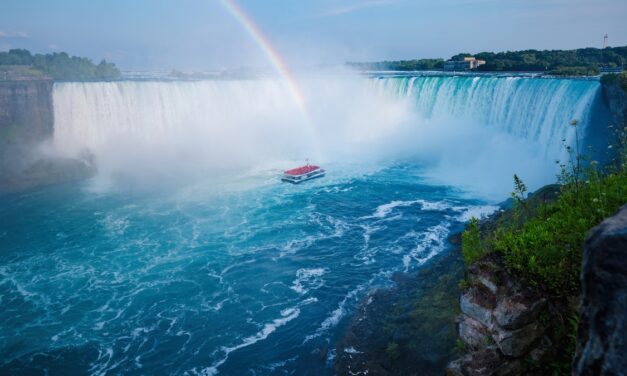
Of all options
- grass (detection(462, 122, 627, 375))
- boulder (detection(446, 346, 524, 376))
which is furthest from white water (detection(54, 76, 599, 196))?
boulder (detection(446, 346, 524, 376))

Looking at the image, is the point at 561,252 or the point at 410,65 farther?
the point at 410,65

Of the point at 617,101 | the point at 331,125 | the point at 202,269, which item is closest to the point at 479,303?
the point at 202,269

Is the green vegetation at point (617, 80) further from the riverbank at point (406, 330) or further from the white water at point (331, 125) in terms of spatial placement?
the riverbank at point (406, 330)

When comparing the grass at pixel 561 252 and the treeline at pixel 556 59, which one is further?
the treeline at pixel 556 59

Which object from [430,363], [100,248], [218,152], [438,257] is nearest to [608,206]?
[430,363]

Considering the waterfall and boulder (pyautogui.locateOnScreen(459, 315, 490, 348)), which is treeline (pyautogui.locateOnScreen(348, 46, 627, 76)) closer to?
the waterfall

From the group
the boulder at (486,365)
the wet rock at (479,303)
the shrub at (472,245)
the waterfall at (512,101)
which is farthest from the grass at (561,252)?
the waterfall at (512,101)

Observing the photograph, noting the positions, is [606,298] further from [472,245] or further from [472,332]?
[472,245]
